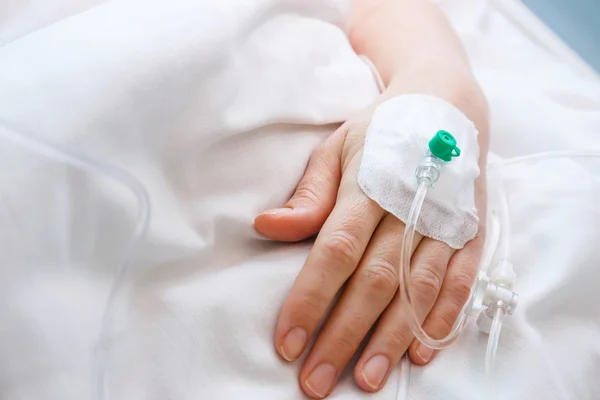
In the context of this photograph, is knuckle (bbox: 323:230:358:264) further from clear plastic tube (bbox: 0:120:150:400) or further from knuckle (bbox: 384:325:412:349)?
clear plastic tube (bbox: 0:120:150:400)

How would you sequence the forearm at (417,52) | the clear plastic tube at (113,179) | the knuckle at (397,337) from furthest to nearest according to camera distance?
the forearm at (417,52) < the knuckle at (397,337) < the clear plastic tube at (113,179)

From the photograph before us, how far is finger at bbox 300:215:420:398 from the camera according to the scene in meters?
0.56

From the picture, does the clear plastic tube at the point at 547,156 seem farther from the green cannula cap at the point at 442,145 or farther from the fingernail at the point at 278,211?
the fingernail at the point at 278,211

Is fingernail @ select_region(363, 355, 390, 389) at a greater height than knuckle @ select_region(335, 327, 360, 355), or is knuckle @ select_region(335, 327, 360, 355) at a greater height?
knuckle @ select_region(335, 327, 360, 355)

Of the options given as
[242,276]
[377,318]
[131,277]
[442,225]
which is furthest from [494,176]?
[131,277]

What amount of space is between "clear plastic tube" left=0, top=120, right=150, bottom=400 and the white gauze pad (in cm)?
24

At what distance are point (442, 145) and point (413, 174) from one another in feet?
0.14

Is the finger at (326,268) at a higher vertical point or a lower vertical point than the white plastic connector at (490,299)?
higher

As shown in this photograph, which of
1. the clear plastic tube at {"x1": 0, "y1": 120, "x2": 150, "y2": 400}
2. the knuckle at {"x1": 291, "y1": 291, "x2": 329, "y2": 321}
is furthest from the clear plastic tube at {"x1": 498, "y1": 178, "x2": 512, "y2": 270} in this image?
the clear plastic tube at {"x1": 0, "y1": 120, "x2": 150, "y2": 400}

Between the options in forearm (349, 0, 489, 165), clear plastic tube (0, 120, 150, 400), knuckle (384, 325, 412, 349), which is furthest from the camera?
forearm (349, 0, 489, 165)

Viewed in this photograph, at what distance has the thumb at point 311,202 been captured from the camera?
607 mm

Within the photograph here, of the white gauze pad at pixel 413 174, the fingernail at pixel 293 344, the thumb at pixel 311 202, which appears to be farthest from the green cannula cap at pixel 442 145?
the fingernail at pixel 293 344

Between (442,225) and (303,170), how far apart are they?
0.17m

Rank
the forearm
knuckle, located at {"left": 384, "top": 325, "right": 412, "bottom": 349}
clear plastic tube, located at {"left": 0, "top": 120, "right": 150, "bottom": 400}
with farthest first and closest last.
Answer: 1. the forearm
2. knuckle, located at {"left": 384, "top": 325, "right": 412, "bottom": 349}
3. clear plastic tube, located at {"left": 0, "top": 120, "right": 150, "bottom": 400}
